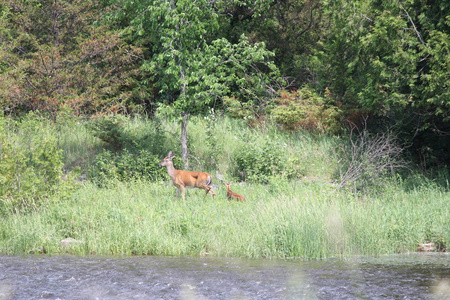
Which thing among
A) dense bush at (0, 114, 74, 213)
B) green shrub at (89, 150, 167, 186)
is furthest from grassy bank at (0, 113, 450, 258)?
green shrub at (89, 150, 167, 186)

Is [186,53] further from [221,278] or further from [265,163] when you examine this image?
[221,278]

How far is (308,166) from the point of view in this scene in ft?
52.6

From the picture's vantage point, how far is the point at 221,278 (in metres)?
7.89

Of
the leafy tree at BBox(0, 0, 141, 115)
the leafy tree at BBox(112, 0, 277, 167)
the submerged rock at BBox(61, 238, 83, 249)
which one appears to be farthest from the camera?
the leafy tree at BBox(0, 0, 141, 115)

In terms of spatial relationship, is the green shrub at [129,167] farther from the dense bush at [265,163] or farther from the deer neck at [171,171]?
the dense bush at [265,163]

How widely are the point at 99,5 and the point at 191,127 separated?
21.0ft

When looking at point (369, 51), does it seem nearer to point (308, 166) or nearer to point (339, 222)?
point (308, 166)

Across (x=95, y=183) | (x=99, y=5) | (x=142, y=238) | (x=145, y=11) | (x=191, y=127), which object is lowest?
(x=142, y=238)

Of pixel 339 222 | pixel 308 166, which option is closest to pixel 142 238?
pixel 339 222

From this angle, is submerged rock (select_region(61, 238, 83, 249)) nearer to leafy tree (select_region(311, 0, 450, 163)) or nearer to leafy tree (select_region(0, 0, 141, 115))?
leafy tree (select_region(311, 0, 450, 163))

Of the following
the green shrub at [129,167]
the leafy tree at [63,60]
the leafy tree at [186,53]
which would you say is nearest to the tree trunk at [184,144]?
the leafy tree at [186,53]

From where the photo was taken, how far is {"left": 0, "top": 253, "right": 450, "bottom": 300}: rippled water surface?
23.2 ft

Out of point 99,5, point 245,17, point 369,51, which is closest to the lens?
point 369,51

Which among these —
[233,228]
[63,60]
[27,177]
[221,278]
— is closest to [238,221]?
[233,228]
